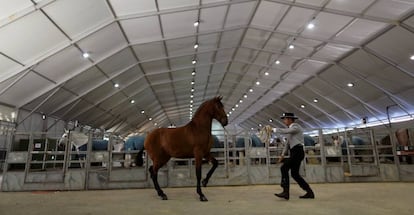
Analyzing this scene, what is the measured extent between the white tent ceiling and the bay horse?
5.22m

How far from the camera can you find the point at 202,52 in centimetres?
1330

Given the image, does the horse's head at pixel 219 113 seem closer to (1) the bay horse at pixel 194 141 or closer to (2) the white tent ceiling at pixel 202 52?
(1) the bay horse at pixel 194 141

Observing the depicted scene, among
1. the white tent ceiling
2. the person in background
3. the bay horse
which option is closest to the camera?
the person in background

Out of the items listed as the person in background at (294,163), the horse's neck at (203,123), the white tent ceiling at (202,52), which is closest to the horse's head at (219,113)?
the horse's neck at (203,123)

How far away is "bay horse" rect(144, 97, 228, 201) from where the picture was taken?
444 centimetres

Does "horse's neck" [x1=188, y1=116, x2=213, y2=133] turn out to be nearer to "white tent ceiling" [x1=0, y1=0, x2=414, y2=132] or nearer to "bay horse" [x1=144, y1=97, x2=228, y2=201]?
"bay horse" [x1=144, y1=97, x2=228, y2=201]

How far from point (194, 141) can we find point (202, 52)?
954 cm

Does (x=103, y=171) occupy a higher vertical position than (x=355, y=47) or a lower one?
lower

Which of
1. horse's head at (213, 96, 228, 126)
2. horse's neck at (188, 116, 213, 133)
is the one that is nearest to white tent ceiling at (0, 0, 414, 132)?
horse's head at (213, 96, 228, 126)

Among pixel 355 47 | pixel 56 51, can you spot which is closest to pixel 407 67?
pixel 355 47

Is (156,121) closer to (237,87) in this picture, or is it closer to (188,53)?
(237,87)

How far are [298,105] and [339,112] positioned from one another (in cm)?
319

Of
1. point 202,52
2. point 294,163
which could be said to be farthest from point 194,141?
point 202,52

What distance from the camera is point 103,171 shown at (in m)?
6.32
